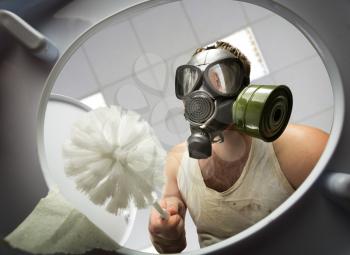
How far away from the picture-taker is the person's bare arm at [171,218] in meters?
0.70

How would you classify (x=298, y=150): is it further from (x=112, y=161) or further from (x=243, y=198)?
(x=112, y=161)

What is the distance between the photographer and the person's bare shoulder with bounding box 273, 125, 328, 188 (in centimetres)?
67

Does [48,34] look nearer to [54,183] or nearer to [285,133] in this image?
[54,183]

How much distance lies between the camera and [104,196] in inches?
25.7

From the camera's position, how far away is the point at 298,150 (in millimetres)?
683

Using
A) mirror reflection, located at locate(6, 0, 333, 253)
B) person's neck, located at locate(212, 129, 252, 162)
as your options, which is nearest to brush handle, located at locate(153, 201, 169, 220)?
mirror reflection, located at locate(6, 0, 333, 253)

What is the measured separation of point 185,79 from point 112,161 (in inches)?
7.1

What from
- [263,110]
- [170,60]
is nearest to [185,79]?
[170,60]

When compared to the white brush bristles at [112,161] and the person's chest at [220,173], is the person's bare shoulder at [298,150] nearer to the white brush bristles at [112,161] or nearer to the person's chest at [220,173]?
the person's chest at [220,173]

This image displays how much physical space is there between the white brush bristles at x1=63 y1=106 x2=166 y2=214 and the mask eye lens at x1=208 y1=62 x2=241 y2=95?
138 millimetres

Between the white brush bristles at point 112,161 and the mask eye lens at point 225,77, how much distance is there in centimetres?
14

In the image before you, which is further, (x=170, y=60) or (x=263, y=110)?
(x=170, y=60)

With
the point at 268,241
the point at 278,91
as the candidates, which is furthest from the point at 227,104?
the point at 268,241

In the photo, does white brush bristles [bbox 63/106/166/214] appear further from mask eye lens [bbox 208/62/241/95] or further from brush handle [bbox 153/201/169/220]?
mask eye lens [bbox 208/62/241/95]
